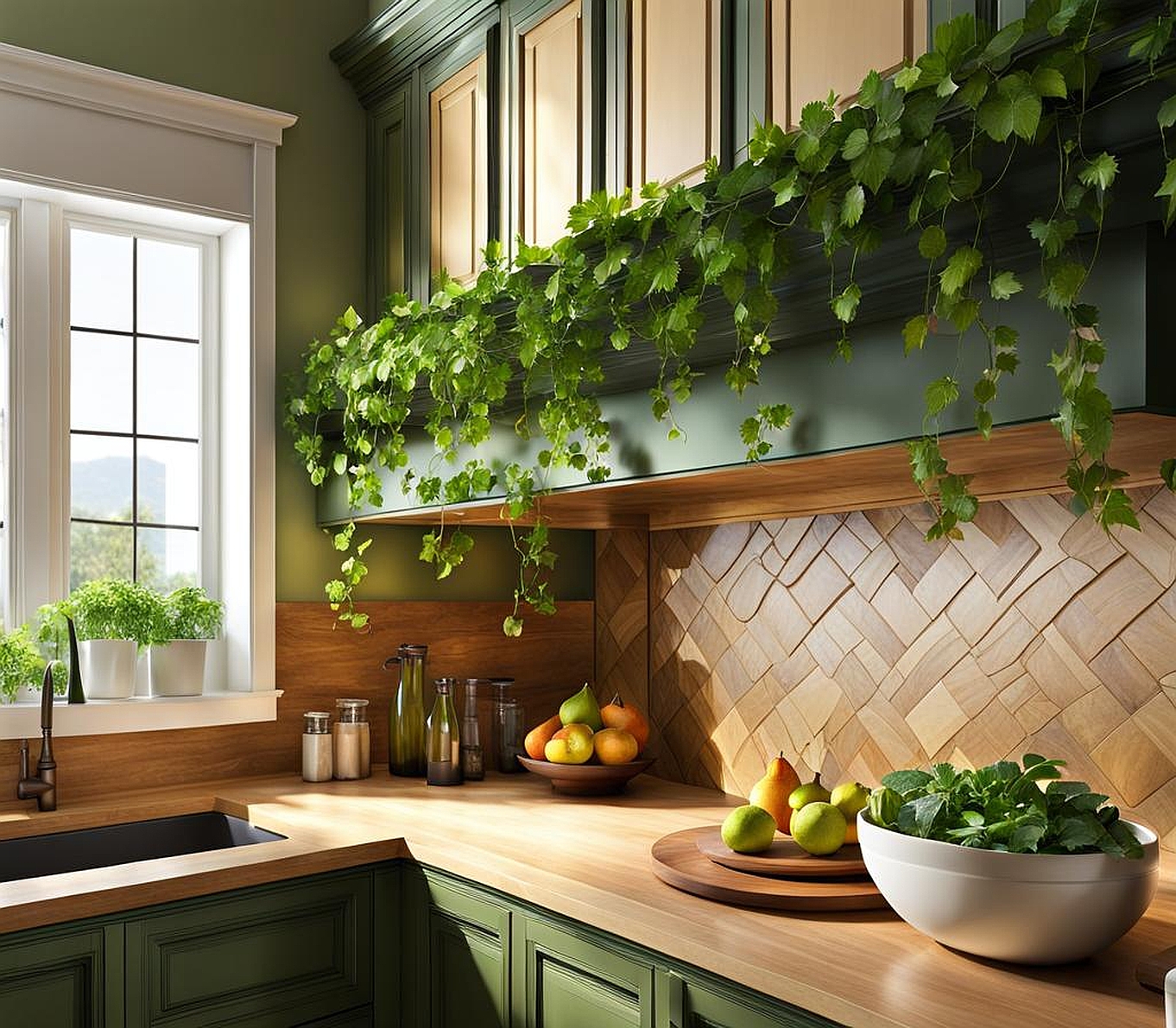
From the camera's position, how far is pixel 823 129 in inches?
49.1

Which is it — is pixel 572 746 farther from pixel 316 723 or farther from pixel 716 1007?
pixel 716 1007

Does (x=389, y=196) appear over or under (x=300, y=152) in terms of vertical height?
under

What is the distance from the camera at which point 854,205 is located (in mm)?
1203

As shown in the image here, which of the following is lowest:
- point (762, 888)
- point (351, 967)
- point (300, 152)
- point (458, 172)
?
point (351, 967)

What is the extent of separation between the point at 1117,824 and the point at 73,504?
2.19 m

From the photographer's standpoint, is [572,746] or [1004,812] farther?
[572,746]

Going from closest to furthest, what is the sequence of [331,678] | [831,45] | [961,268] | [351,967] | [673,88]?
[961,268], [831,45], [673,88], [351,967], [331,678]

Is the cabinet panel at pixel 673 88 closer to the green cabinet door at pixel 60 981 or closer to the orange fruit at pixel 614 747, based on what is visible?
the orange fruit at pixel 614 747

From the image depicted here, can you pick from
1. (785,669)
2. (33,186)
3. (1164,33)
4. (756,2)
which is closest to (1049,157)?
(1164,33)

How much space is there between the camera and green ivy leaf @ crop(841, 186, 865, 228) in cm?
120

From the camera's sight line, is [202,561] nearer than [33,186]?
No

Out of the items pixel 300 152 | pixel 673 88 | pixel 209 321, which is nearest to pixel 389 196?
pixel 300 152

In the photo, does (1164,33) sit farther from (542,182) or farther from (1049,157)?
(542,182)

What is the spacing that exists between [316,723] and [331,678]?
0.53 ft
